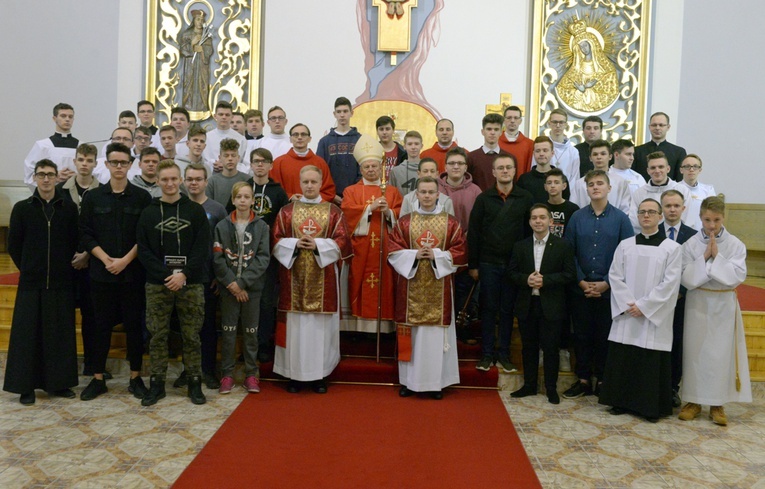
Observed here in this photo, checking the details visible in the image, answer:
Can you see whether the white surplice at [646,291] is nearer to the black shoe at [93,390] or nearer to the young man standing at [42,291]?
the black shoe at [93,390]

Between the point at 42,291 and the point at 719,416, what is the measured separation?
4796 millimetres

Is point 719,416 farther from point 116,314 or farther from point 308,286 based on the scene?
point 116,314

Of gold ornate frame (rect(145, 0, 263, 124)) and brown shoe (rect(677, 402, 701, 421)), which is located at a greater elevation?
gold ornate frame (rect(145, 0, 263, 124))

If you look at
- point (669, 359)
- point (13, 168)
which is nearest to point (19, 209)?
point (669, 359)

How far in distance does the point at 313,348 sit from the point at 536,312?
1694 mm

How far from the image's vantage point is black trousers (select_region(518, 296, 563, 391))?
16.6 ft

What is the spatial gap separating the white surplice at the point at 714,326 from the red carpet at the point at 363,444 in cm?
140

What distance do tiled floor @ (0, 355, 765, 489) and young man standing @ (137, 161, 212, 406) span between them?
366 mm

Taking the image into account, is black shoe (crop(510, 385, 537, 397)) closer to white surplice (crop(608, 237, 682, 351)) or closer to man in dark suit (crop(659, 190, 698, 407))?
white surplice (crop(608, 237, 682, 351))

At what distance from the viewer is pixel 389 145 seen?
639 cm

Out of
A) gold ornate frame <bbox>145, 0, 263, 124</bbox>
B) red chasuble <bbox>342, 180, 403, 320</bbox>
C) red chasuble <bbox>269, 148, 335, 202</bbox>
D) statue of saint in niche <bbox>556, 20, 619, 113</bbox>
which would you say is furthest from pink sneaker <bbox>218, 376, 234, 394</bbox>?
statue of saint in niche <bbox>556, 20, 619, 113</bbox>

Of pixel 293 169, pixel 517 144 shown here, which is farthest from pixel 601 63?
pixel 293 169

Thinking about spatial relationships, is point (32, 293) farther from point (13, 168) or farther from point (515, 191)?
point (13, 168)

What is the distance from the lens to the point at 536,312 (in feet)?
16.7
